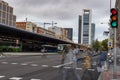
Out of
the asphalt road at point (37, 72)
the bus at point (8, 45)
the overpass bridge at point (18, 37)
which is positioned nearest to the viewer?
the asphalt road at point (37, 72)

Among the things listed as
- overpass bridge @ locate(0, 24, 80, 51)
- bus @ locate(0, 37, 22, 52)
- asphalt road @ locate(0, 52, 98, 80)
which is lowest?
asphalt road @ locate(0, 52, 98, 80)

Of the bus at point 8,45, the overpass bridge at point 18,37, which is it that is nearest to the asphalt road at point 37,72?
the overpass bridge at point 18,37

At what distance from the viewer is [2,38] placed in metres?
85.8

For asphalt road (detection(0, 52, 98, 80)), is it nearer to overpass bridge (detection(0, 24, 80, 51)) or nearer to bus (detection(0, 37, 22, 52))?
overpass bridge (detection(0, 24, 80, 51))

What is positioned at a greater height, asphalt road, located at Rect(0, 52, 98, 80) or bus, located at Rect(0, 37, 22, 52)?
bus, located at Rect(0, 37, 22, 52)

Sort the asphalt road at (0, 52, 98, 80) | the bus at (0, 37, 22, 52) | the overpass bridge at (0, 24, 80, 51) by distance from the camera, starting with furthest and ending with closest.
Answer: the bus at (0, 37, 22, 52) → the overpass bridge at (0, 24, 80, 51) → the asphalt road at (0, 52, 98, 80)

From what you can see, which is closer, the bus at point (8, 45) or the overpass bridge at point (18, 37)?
the overpass bridge at point (18, 37)

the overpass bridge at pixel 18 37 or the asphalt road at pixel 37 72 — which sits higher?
the overpass bridge at pixel 18 37

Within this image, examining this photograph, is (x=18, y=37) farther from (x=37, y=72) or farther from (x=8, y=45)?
(x=37, y=72)

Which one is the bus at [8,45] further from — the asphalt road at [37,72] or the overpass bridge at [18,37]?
the asphalt road at [37,72]

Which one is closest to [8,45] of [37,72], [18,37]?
[18,37]

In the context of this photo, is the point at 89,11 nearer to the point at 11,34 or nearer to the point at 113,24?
the point at 11,34

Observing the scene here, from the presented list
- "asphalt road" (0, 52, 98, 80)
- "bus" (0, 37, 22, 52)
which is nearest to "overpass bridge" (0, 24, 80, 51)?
"bus" (0, 37, 22, 52)

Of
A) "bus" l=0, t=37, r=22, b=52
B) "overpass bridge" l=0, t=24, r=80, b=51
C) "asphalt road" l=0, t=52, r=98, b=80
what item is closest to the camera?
"asphalt road" l=0, t=52, r=98, b=80
